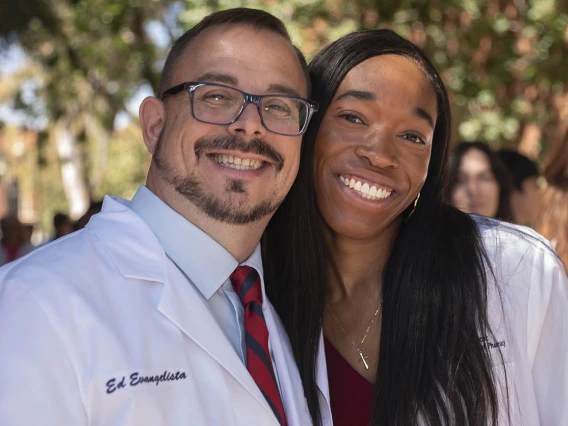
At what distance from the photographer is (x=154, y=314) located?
96.7 inches

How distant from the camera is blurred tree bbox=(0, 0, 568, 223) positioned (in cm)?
830

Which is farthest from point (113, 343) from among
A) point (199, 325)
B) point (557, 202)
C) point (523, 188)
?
point (523, 188)

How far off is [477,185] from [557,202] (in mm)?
1520

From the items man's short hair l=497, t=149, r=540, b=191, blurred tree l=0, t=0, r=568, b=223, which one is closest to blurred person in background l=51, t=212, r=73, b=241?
blurred tree l=0, t=0, r=568, b=223

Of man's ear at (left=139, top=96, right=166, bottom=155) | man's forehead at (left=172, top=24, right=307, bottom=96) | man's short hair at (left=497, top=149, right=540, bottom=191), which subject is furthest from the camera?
man's short hair at (left=497, top=149, right=540, bottom=191)

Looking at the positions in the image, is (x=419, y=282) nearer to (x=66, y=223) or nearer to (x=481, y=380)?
(x=481, y=380)

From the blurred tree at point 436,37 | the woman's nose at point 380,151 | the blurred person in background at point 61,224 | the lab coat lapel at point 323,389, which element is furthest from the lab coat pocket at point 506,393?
the blurred person in background at point 61,224

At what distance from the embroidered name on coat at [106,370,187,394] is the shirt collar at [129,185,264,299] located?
1.25 ft

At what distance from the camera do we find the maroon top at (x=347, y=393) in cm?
309

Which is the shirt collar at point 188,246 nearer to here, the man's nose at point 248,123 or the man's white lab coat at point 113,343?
the man's white lab coat at point 113,343

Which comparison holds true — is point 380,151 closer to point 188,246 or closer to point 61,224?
point 188,246

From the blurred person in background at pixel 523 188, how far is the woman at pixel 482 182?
0.42m

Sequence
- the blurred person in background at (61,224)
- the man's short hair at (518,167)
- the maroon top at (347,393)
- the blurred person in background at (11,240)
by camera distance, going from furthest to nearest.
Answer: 1. the blurred person in background at (11,240)
2. the blurred person in background at (61,224)
3. the man's short hair at (518,167)
4. the maroon top at (347,393)

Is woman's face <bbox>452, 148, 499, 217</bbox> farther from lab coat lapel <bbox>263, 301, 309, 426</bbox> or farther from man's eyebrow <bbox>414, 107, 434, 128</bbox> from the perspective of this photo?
lab coat lapel <bbox>263, 301, 309, 426</bbox>
